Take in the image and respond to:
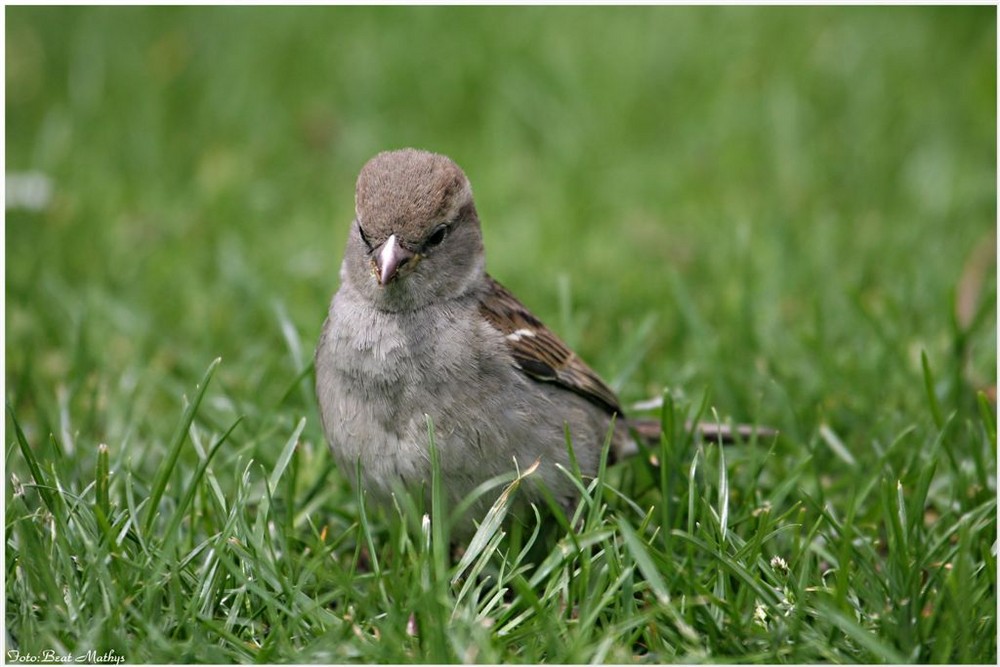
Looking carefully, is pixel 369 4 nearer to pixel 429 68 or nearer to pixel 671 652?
pixel 429 68

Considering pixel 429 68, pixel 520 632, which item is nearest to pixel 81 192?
pixel 429 68

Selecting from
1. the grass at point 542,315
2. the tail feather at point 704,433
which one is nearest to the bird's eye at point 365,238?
the grass at point 542,315

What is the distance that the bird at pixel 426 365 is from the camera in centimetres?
330

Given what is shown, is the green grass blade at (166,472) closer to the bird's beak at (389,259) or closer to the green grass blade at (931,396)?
the bird's beak at (389,259)

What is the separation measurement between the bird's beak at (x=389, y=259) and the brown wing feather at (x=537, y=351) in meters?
0.34

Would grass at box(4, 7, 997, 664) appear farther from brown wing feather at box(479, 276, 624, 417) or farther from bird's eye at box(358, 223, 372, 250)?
bird's eye at box(358, 223, 372, 250)

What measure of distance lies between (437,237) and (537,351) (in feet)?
1.51

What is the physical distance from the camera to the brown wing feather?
3.52 meters

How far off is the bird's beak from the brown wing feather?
342 mm

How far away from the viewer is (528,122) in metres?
6.70

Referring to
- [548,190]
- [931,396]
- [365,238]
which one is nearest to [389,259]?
[365,238]

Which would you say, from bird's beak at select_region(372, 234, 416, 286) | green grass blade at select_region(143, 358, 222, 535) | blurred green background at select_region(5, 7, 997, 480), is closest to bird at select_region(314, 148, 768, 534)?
bird's beak at select_region(372, 234, 416, 286)

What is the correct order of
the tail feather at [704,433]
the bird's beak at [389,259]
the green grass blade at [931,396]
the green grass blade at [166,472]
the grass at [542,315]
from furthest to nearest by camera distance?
1. the tail feather at [704,433]
2. the green grass blade at [931,396]
3. the bird's beak at [389,259]
4. the green grass blade at [166,472]
5. the grass at [542,315]

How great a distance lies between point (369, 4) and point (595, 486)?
5.08 m
